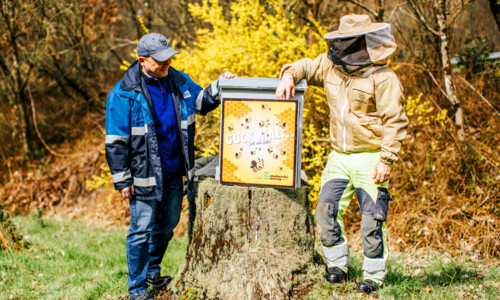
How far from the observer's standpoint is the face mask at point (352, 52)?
3064 mm

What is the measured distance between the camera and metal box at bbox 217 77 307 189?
3.18m

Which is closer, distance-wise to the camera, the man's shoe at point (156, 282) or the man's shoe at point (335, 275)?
the man's shoe at point (335, 275)

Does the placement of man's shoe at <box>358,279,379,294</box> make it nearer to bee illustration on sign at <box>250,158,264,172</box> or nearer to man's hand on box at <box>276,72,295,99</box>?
bee illustration on sign at <box>250,158,264,172</box>

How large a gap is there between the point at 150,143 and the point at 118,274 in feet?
5.45

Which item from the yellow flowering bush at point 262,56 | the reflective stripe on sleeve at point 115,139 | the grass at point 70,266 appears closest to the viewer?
the reflective stripe on sleeve at point 115,139

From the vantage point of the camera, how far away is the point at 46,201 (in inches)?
320

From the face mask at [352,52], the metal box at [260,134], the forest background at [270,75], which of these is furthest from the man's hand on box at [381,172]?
the forest background at [270,75]

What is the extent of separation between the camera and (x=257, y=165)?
3.22 metres

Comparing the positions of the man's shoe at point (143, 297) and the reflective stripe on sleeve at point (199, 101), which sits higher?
the reflective stripe on sleeve at point (199, 101)

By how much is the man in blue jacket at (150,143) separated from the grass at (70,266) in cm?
56

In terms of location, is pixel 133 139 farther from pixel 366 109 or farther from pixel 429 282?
pixel 429 282

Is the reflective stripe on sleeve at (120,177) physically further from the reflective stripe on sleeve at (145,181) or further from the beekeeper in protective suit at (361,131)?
the beekeeper in protective suit at (361,131)

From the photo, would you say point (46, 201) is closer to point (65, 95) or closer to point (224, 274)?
point (65, 95)

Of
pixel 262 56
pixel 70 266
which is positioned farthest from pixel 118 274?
pixel 262 56
